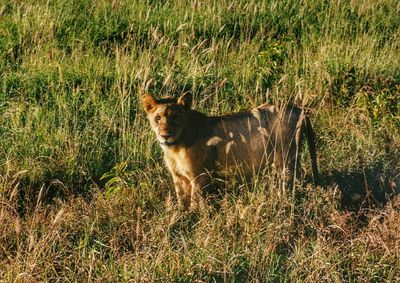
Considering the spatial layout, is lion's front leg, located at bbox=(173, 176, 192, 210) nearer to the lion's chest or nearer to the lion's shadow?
the lion's chest

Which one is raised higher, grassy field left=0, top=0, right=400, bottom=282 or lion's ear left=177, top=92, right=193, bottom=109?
lion's ear left=177, top=92, right=193, bottom=109

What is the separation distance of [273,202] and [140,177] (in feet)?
3.97

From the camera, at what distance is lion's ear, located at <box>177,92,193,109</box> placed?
19.7ft

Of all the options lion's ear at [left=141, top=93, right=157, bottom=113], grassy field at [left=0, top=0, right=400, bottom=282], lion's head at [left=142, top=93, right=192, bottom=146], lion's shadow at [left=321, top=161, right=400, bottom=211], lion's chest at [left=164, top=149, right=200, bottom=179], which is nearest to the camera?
grassy field at [left=0, top=0, right=400, bottom=282]

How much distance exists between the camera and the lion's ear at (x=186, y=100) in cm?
600

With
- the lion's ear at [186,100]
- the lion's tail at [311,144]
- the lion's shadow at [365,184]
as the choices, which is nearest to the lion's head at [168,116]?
the lion's ear at [186,100]

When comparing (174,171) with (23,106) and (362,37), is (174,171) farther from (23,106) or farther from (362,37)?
(362,37)

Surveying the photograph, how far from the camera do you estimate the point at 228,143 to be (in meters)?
6.02

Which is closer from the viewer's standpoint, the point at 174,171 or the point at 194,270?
the point at 194,270

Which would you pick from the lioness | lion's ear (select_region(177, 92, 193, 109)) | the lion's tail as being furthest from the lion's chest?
the lion's tail

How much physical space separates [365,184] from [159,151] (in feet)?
5.82

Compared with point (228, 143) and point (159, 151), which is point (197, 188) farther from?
point (159, 151)

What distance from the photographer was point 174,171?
6230 mm

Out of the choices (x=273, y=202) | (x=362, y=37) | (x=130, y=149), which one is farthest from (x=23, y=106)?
(x=362, y=37)
